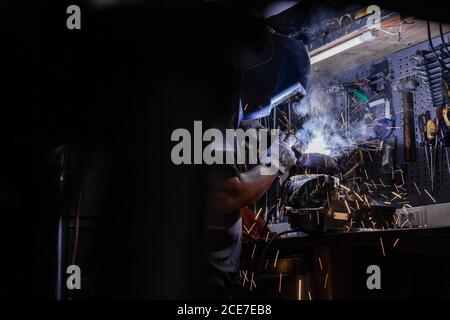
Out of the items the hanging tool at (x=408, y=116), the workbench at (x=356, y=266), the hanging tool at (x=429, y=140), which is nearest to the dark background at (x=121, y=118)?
the workbench at (x=356, y=266)

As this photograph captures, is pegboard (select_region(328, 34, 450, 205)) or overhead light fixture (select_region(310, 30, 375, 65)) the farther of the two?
overhead light fixture (select_region(310, 30, 375, 65))

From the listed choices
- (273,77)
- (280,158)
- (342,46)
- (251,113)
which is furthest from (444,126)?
(251,113)

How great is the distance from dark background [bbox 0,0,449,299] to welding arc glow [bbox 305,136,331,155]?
7.38 feet

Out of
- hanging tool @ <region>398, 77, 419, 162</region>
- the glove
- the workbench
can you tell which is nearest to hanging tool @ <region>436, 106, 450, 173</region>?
hanging tool @ <region>398, 77, 419, 162</region>

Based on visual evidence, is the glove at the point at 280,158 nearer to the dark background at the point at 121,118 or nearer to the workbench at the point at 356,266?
the workbench at the point at 356,266

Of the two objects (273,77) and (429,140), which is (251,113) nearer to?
(273,77)

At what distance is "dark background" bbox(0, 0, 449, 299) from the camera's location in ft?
2.72

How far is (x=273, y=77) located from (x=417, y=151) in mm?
1586

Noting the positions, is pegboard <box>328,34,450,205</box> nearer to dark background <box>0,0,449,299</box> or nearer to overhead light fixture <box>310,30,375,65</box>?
overhead light fixture <box>310,30,375,65</box>

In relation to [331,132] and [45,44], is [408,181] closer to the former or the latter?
[331,132]

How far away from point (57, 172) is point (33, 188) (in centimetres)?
10

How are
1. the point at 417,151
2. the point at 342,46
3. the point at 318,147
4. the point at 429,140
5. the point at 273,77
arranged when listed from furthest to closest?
the point at 318,147
the point at 342,46
the point at 417,151
the point at 429,140
the point at 273,77

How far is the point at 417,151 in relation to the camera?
9.85ft

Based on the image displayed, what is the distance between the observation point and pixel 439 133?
9.25 feet
